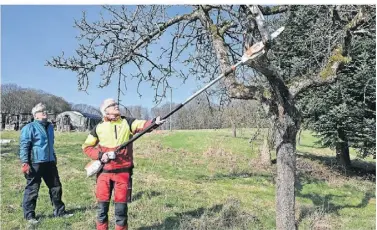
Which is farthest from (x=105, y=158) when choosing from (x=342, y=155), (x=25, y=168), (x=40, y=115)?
(x=342, y=155)

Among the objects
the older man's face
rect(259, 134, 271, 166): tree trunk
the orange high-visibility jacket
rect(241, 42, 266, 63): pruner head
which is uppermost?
rect(241, 42, 266, 63): pruner head

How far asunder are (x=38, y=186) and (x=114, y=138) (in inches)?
86.1

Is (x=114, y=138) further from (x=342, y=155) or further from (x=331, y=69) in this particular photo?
(x=342, y=155)

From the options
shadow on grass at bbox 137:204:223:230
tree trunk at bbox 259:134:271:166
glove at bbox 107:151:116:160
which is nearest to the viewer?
glove at bbox 107:151:116:160

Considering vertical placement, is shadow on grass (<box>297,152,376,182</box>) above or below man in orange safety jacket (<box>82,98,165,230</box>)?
below

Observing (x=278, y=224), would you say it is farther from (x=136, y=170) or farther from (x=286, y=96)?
(x=136, y=170)

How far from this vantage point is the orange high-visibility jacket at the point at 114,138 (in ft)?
16.3

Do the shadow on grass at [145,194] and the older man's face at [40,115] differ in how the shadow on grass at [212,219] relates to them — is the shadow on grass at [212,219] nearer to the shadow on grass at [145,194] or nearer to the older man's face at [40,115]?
the shadow on grass at [145,194]

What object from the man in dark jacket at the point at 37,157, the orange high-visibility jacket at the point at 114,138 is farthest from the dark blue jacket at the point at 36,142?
the orange high-visibility jacket at the point at 114,138

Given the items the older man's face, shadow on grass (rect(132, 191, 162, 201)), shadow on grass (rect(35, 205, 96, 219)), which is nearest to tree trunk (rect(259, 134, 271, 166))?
shadow on grass (rect(132, 191, 162, 201))

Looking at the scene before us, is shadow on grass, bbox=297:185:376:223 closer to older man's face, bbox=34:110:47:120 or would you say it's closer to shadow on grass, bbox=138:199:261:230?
shadow on grass, bbox=138:199:261:230

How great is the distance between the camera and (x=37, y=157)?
6.36m

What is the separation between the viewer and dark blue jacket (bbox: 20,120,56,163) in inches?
243

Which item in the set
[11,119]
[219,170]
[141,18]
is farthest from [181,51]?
[11,119]
